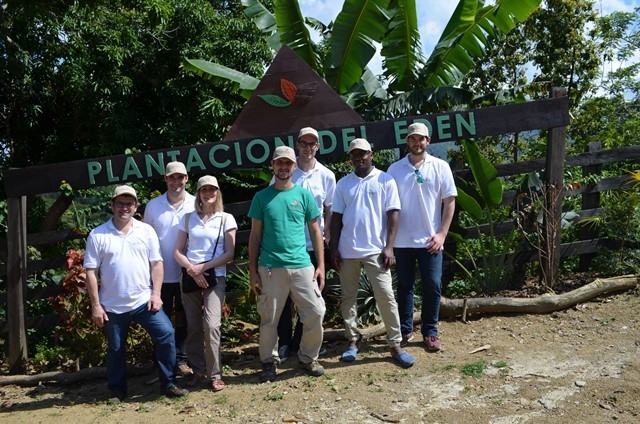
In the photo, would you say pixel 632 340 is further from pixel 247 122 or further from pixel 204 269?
pixel 247 122

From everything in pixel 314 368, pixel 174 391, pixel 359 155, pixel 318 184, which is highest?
pixel 359 155

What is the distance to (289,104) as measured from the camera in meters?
6.73

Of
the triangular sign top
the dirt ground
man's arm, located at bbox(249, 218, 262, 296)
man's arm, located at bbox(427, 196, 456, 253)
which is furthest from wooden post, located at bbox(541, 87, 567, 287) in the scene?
man's arm, located at bbox(249, 218, 262, 296)

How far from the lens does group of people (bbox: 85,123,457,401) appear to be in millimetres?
4938

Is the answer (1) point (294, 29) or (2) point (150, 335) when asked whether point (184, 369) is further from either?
(1) point (294, 29)

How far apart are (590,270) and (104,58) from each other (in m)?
7.53

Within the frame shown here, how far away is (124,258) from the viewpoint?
192 inches

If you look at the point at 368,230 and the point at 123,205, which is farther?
the point at 368,230

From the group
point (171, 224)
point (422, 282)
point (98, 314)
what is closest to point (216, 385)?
point (98, 314)

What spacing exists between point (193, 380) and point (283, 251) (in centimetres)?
135

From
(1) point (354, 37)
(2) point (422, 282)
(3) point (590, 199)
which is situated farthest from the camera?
(1) point (354, 37)

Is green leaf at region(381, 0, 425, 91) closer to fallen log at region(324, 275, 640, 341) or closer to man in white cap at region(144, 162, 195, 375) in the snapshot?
fallen log at region(324, 275, 640, 341)

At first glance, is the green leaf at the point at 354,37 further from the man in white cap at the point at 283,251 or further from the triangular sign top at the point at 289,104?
the man in white cap at the point at 283,251

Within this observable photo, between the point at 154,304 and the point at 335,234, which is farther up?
the point at 335,234
